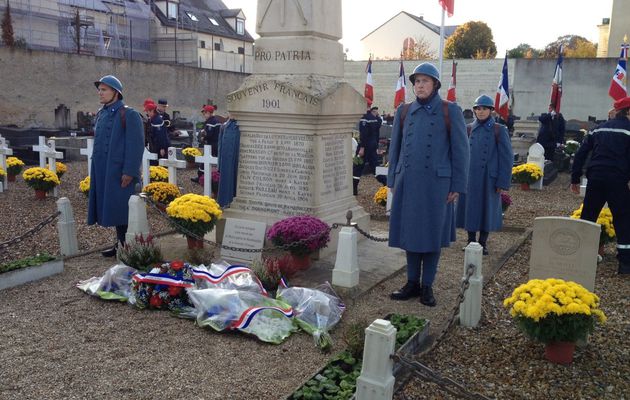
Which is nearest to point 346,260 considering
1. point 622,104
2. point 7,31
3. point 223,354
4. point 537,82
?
point 223,354

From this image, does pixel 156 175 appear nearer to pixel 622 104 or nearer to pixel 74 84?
pixel 622 104

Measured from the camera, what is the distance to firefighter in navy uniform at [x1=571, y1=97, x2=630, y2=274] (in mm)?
6641

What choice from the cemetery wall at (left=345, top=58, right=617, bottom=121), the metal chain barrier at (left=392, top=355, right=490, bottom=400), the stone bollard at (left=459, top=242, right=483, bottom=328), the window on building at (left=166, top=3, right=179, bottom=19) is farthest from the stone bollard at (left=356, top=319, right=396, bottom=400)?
the window on building at (left=166, top=3, right=179, bottom=19)

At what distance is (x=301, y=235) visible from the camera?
6020 millimetres

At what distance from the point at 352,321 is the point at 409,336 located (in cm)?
79

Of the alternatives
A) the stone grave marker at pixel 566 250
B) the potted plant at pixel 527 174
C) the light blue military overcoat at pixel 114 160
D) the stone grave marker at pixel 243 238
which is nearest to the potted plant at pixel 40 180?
the light blue military overcoat at pixel 114 160

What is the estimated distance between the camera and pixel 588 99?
31.5 meters

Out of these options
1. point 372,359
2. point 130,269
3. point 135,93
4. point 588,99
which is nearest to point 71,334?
point 130,269

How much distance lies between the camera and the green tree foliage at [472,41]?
4947 centimetres

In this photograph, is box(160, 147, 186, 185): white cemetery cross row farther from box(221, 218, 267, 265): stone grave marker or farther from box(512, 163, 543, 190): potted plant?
box(512, 163, 543, 190): potted plant

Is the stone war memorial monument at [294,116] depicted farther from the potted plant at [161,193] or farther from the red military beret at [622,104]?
the red military beret at [622,104]

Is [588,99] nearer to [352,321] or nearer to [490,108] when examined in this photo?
[490,108]

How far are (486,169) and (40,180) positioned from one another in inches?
314

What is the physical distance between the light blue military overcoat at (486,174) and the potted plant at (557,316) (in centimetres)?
311
